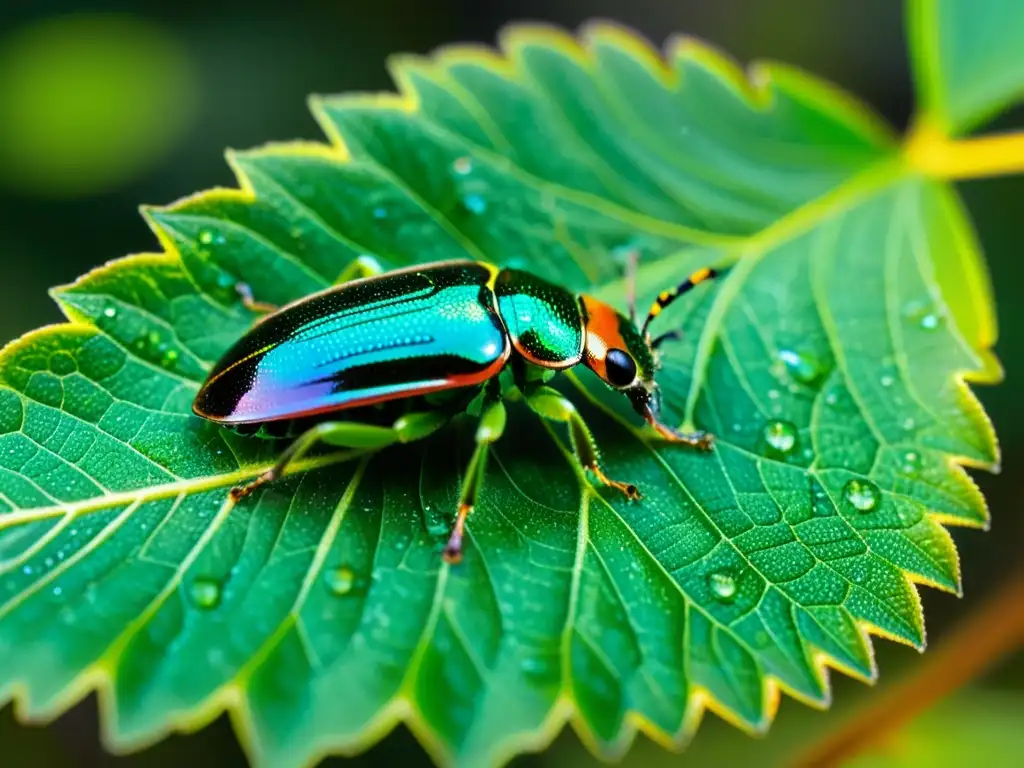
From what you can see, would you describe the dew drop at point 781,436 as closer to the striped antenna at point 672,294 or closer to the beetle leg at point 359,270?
the striped antenna at point 672,294

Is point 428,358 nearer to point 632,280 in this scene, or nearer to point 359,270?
point 359,270

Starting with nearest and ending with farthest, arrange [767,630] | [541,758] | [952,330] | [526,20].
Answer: [767,630]
[952,330]
[541,758]
[526,20]

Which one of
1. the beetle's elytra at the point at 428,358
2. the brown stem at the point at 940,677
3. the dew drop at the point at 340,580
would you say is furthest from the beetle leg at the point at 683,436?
the brown stem at the point at 940,677

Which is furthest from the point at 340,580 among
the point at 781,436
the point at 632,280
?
the point at 632,280

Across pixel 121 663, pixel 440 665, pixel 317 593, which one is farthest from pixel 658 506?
pixel 121 663

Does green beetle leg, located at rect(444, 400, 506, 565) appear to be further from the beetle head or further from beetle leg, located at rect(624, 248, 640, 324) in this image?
beetle leg, located at rect(624, 248, 640, 324)

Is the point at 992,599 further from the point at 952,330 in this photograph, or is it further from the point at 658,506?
the point at 658,506
